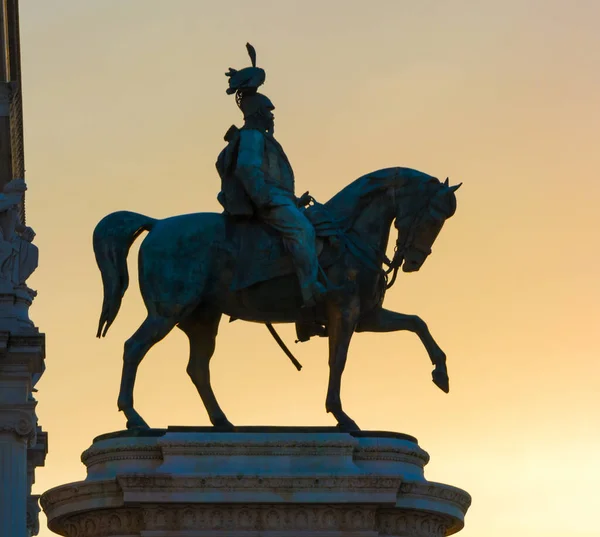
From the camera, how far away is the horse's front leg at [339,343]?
4409cm

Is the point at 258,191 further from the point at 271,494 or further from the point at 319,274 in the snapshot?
the point at 271,494

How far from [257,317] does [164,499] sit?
117 inches

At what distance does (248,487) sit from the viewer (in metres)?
42.9

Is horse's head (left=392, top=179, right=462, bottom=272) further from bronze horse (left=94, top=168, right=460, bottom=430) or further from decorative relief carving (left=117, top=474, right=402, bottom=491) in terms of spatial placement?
decorative relief carving (left=117, top=474, right=402, bottom=491)

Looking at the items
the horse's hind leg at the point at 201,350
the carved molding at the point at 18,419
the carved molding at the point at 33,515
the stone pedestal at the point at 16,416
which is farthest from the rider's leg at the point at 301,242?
the carved molding at the point at 33,515

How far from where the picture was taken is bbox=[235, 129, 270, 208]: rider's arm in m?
44.1

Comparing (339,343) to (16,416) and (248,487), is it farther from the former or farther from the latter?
(16,416)

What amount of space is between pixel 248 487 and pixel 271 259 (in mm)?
3139

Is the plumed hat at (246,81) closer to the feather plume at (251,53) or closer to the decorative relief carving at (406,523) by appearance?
the feather plume at (251,53)

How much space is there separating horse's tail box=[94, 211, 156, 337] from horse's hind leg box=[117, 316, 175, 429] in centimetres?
68

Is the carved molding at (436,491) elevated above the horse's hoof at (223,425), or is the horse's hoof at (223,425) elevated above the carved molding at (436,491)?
the horse's hoof at (223,425)

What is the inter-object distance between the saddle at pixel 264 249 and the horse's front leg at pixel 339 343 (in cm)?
64

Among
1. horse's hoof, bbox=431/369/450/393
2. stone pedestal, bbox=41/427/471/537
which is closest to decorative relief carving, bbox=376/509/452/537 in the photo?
stone pedestal, bbox=41/427/471/537

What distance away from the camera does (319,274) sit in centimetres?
4409
